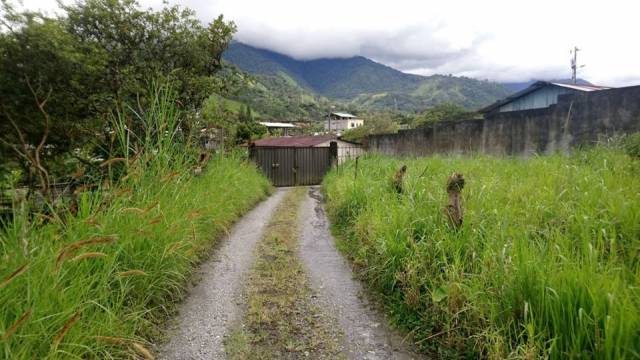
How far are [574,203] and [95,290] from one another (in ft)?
11.8

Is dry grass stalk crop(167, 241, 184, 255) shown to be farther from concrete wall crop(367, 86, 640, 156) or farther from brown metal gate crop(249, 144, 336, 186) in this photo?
brown metal gate crop(249, 144, 336, 186)

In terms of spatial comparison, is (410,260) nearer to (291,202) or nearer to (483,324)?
(483,324)

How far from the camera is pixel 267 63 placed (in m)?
138

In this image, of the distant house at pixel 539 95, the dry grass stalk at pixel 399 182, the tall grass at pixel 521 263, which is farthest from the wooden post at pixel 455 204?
the distant house at pixel 539 95

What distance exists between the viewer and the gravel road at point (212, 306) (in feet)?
6.58

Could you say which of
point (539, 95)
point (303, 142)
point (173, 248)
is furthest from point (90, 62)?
point (539, 95)

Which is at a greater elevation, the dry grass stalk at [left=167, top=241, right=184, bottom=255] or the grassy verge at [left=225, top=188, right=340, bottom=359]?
the dry grass stalk at [left=167, top=241, right=184, bottom=255]

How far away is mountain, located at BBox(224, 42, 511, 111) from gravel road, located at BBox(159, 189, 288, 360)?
255ft

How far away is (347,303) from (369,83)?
140 m

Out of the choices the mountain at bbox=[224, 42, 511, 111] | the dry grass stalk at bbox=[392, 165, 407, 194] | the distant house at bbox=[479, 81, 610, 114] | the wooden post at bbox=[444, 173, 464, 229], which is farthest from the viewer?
the mountain at bbox=[224, 42, 511, 111]

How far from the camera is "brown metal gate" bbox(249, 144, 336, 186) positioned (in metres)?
12.0

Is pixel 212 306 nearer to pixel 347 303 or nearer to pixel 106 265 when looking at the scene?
pixel 106 265

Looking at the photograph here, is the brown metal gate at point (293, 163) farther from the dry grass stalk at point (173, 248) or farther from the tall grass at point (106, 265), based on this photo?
the dry grass stalk at point (173, 248)

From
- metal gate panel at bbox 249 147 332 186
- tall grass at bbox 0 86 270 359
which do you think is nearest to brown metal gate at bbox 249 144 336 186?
metal gate panel at bbox 249 147 332 186
